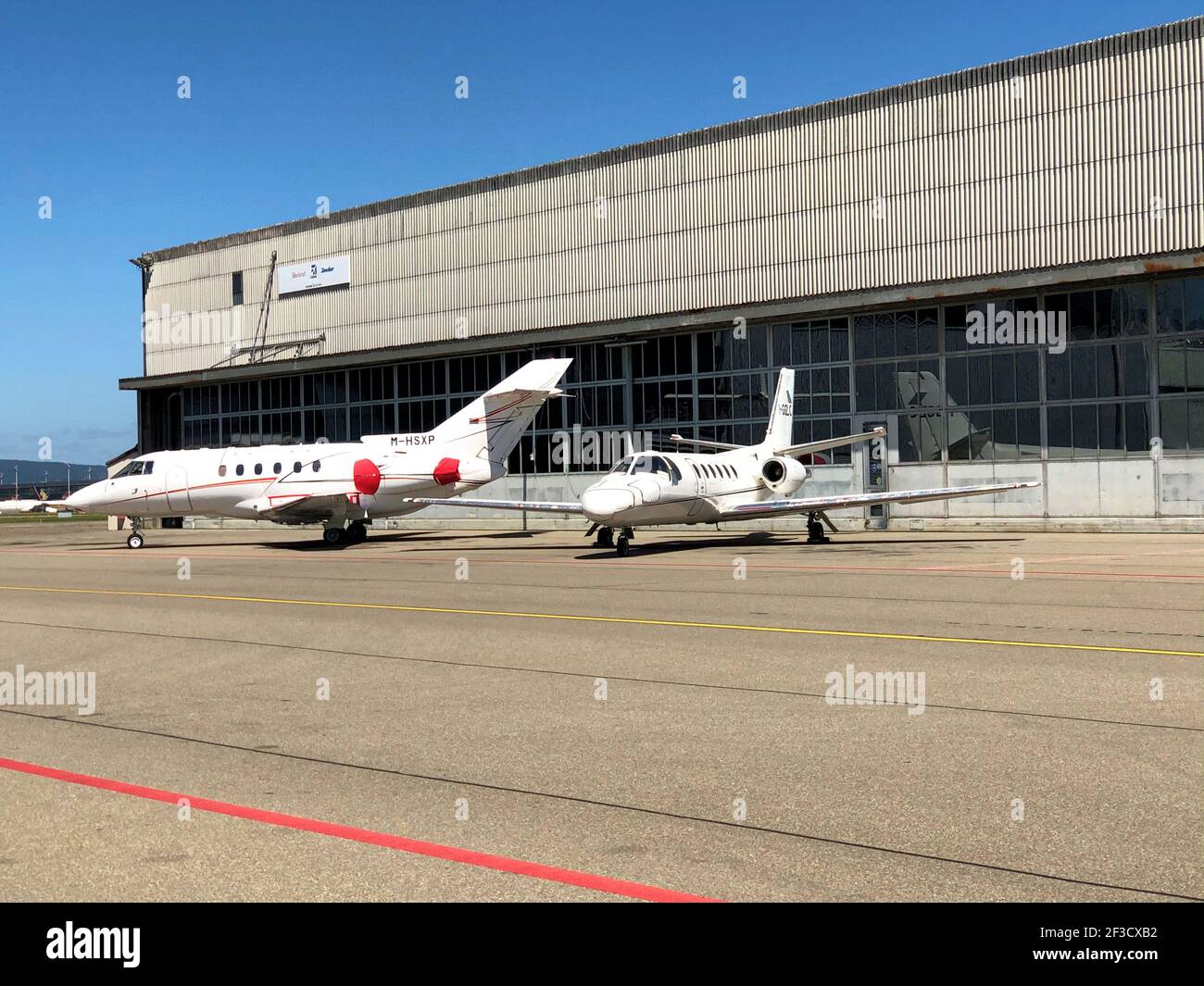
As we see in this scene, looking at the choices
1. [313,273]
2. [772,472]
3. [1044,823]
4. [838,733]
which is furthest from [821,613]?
[313,273]

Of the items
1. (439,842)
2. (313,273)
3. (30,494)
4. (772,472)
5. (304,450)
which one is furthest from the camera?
(30,494)

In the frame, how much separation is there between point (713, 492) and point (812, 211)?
16362mm

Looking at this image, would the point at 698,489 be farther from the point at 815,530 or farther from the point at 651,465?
the point at 815,530

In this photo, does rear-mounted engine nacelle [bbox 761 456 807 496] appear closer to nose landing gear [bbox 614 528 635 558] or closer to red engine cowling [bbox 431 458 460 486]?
nose landing gear [bbox 614 528 635 558]

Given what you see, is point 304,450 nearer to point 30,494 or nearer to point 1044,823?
point 1044,823

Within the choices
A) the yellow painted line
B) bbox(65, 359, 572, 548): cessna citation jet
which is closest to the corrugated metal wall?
bbox(65, 359, 572, 548): cessna citation jet

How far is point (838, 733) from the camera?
27.5 ft

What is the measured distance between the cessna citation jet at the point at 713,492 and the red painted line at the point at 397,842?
18.7m

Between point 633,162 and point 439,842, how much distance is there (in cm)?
4319

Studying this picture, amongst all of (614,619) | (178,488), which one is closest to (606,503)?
(614,619)

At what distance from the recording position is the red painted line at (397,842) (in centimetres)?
516

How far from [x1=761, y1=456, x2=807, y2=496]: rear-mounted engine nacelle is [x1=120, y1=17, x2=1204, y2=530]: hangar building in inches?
271

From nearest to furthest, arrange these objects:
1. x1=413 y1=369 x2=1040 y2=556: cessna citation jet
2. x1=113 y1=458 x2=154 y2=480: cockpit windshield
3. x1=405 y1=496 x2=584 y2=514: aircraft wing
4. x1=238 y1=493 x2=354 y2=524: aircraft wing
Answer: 1. x1=413 y1=369 x2=1040 y2=556: cessna citation jet
2. x1=405 y1=496 x2=584 y2=514: aircraft wing
3. x1=238 y1=493 x2=354 y2=524: aircraft wing
4. x1=113 y1=458 x2=154 y2=480: cockpit windshield

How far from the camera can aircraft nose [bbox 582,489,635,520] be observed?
84.3 ft
